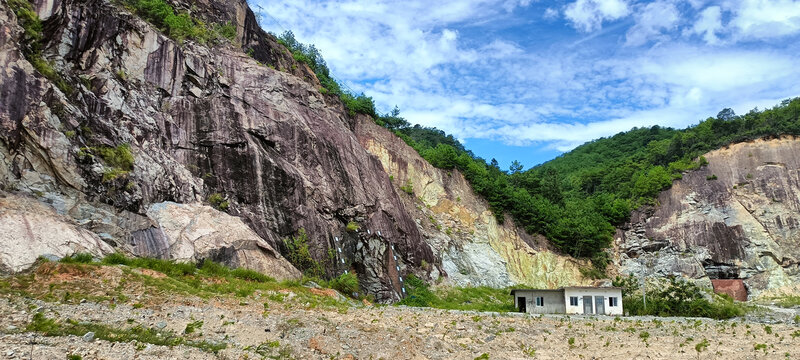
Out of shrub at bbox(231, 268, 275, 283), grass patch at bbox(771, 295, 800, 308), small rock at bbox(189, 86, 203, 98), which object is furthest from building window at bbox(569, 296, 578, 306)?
small rock at bbox(189, 86, 203, 98)

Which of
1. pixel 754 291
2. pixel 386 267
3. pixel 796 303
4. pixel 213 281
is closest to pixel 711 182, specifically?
pixel 754 291

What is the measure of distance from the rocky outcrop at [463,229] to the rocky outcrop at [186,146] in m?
3.92

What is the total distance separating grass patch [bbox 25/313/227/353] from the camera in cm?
1169

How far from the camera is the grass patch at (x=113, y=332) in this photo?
1169 cm

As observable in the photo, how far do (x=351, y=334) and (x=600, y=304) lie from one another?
68.7ft

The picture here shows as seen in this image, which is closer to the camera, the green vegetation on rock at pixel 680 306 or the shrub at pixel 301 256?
the shrub at pixel 301 256

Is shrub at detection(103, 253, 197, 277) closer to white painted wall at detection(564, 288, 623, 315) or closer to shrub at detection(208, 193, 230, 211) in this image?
shrub at detection(208, 193, 230, 211)

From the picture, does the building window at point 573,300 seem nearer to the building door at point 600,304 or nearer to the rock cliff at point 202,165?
the building door at point 600,304

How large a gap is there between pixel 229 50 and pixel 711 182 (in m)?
46.5

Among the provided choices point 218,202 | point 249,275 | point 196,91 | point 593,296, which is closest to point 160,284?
point 249,275

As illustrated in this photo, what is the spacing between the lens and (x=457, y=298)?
3566 cm

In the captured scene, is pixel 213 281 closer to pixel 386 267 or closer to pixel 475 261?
pixel 386 267

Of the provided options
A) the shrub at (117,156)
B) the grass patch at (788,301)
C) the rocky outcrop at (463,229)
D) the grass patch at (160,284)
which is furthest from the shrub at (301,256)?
the grass patch at (788,301)

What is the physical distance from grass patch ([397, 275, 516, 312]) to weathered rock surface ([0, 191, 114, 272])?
17526 millimetres
